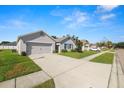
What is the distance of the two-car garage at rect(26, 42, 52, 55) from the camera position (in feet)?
59.9

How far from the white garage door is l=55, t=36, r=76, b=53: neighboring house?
3547mm

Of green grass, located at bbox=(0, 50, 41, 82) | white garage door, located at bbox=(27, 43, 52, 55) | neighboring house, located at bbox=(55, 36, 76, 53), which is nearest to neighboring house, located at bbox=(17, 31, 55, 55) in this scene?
white garage door, located at bbox=(27, 43, 52, 55)

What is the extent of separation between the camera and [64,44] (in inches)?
1053

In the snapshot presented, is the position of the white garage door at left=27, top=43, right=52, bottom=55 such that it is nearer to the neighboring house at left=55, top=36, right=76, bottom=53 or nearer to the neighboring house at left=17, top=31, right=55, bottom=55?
the neighboring house at left=17, top=31, right=55, bottom=55

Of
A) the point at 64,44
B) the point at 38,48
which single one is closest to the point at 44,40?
the point at 38,48

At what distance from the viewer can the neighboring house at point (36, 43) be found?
17.7 metres

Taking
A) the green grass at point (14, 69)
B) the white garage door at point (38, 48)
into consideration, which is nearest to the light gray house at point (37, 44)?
the white garage door at point (38, 48)

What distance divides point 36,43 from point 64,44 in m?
8.71

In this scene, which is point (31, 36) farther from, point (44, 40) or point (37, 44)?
point (44, 40)

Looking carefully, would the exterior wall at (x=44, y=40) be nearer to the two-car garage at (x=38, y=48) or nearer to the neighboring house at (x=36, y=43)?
the neighboring house at (x=36, y=43)
